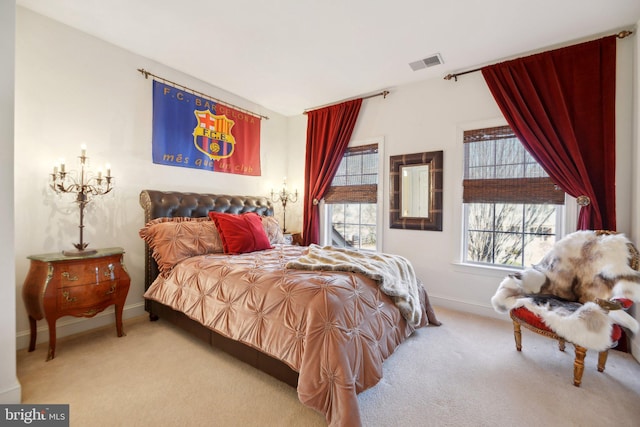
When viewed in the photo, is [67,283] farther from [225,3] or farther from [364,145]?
[364,145]

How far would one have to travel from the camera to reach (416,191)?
363 centimetres

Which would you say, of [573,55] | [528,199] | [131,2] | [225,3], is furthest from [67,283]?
[573,55]

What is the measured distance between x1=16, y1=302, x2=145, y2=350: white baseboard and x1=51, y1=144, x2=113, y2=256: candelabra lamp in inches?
27.0

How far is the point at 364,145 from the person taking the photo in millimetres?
4059

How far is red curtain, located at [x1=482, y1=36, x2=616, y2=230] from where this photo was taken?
249 cm

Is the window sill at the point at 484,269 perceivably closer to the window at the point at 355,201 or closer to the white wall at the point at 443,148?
the white wall at the point at 443,148

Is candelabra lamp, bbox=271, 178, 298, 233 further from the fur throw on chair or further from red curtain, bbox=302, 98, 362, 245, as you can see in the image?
the fur throw on chair

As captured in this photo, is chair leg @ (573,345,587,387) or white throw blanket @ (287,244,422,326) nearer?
chair leg @ (573,345,587,387)

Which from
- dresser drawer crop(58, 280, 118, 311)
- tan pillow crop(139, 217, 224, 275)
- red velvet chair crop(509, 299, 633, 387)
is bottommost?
red velvet chair crop(509, 299, 633, 387)

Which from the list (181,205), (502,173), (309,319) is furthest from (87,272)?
(502,173)

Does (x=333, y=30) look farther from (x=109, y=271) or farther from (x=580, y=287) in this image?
(x=580, y=287)

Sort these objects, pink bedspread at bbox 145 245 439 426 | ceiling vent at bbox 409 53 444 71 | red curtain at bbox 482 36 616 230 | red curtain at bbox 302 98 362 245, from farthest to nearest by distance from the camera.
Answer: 1. red curtain at bbox 302 98 362 245
2. ceiling vent at bbox 409 53 444 71
3. red curtain at bbox 482 36 616 230
4. pink bedspread at bbox 145 245 439 426

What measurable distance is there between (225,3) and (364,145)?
2.44 metres

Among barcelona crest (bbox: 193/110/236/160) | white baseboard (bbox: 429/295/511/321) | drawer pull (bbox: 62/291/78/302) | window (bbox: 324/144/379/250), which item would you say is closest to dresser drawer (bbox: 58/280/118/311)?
drawer pull (bbox: 62/291/78/302)
